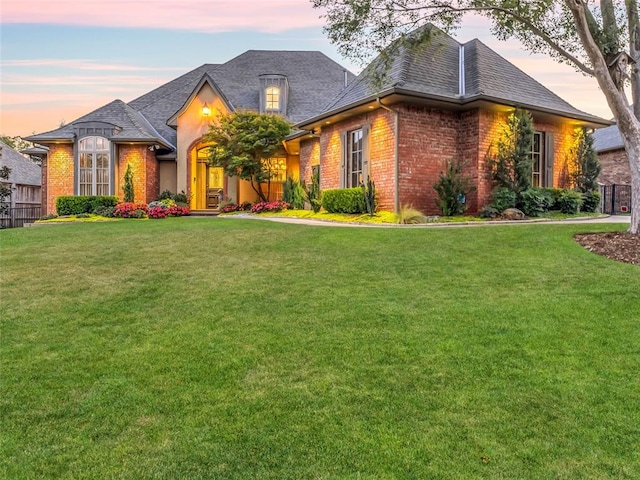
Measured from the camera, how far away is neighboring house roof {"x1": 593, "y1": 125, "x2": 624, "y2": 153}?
21.2 m

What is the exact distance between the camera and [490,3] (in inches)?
369

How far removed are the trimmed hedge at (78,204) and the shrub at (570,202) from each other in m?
17.1

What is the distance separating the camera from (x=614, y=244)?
733 centimetres

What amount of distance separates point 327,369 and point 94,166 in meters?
19.5

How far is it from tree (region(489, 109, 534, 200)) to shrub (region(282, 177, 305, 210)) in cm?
734

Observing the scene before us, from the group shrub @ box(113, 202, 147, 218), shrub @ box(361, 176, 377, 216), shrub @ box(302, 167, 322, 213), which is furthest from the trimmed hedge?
shrub @ box(361, 176, 377, 216)

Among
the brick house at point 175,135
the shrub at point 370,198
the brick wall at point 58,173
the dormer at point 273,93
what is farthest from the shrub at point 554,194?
the brick wall at point 58,173

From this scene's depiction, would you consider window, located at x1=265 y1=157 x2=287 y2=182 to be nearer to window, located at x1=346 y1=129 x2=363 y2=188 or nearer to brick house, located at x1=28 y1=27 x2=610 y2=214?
brick house, located at x1=28 y1=27 x2=610 y2=214

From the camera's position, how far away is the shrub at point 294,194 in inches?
686

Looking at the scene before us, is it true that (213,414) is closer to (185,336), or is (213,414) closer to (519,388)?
(185,336)

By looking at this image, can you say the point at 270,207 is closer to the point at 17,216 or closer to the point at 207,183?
the point at 207,183

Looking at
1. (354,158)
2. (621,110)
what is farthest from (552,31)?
(354,158)

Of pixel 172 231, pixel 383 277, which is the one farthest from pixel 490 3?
pixel 172 231

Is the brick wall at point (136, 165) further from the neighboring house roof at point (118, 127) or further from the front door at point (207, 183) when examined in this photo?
the front door at point (207, 183)
